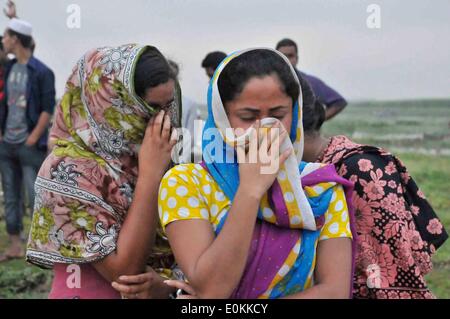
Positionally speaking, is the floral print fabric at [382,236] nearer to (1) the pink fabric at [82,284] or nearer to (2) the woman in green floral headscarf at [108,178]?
(2) the woman in green floral headscarf at [108,178]

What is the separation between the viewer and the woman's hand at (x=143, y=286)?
2.46 metres

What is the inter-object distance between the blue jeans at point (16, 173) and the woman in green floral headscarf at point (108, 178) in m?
4.64

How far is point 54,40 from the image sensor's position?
331 inches

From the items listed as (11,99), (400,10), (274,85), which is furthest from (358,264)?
(400,10)

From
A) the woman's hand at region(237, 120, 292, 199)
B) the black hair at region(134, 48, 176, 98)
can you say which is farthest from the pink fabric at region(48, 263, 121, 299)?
the woman's hand at region(237, 120, 292, 199)

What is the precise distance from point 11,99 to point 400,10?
15.0 ft

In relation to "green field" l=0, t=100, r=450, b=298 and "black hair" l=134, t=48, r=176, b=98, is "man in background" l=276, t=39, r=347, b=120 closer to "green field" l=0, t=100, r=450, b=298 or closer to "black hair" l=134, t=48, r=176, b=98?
"green field" l=0, t=100, r=450, b=298

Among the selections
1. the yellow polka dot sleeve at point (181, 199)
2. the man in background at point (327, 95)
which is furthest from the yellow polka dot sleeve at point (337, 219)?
the man in background at point (327, 95)

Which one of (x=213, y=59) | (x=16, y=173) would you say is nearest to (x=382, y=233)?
(x=213, y=59)

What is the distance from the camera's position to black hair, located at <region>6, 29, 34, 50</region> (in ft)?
23.3

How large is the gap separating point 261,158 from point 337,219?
0.30 m

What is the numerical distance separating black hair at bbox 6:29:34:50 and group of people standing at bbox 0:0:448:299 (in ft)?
15.1

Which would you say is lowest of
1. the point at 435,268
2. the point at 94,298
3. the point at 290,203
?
the point at 435,268

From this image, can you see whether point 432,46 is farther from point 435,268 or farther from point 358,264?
point 358,264
